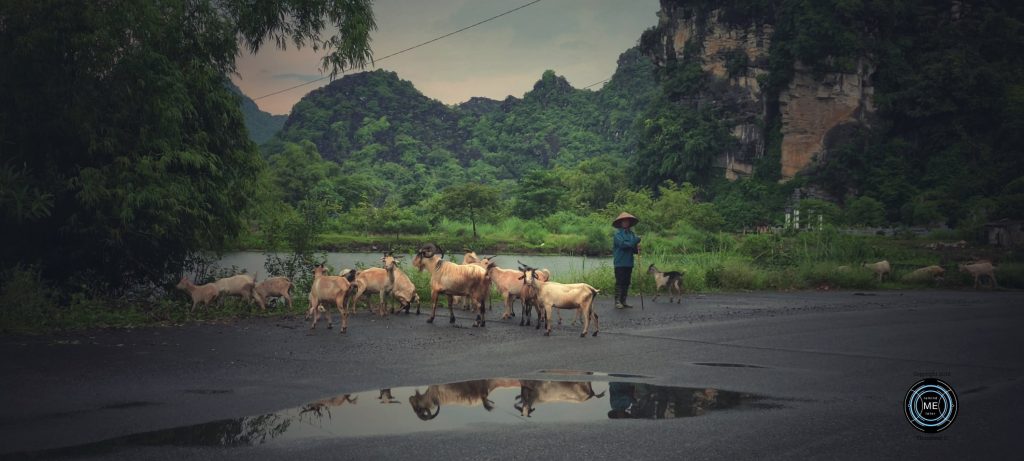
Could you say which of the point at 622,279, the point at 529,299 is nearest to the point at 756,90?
the point at 622,279

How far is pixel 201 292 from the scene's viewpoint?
1501cm

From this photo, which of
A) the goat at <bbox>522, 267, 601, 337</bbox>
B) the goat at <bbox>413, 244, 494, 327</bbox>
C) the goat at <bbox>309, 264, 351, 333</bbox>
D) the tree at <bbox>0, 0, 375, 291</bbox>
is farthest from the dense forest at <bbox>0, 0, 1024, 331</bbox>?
the goat at <bbox>522, 267, 601, 337</bbox>

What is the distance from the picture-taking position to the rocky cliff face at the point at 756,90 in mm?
77750

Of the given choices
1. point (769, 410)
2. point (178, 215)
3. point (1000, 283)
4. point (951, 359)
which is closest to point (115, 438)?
point (769, 410)

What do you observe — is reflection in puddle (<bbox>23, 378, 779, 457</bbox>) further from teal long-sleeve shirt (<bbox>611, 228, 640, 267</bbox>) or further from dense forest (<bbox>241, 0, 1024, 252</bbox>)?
dense forest (<bbox>241, 0, 1024, 252</bbox>)

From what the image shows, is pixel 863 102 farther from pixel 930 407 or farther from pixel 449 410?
pixel 449 410

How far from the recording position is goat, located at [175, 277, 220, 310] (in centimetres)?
1497

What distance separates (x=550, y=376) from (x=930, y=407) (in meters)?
4.36

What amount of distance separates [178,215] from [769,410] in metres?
12.2

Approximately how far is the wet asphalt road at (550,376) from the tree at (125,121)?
10.1ft

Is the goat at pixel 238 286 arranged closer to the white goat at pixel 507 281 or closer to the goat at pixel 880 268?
the white goat at pixel 507 281

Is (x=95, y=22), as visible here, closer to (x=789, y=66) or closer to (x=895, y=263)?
(x=895, y=263)

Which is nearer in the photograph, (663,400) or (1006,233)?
(663,400)

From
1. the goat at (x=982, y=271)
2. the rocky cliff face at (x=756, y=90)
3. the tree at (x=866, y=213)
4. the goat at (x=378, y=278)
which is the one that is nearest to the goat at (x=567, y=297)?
the goat at (x=378, y=278)
